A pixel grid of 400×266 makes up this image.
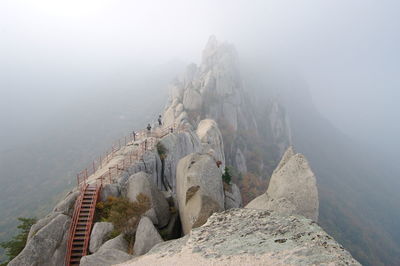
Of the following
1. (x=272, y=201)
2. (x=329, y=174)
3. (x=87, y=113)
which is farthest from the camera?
(x=87, y=113)

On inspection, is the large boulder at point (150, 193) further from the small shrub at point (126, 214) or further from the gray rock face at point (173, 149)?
the gray rock face at point (173, 149)

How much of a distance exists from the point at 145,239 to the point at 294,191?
28.8 ft

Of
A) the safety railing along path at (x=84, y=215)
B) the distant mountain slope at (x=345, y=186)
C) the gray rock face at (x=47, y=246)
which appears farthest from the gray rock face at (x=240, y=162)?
the gray rock face at (x=47, y=246)

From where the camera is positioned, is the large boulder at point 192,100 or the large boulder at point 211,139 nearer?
the large boulder at point 211,139

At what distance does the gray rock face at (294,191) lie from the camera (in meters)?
14.8

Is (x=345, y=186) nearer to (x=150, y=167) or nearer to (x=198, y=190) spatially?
(x=150, y=167)

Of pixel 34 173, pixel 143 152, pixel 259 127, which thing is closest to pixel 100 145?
pixel 34 173

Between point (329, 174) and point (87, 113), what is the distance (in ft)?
484

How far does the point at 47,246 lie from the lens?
1659 centimetres

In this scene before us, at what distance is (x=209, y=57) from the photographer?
115062 millimetres

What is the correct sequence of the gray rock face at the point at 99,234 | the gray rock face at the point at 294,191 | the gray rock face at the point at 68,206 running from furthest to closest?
the gray rock face at the point at 68,206 → the gray rock face at the point at 99,234 → the gray rock face at the point at 294,191

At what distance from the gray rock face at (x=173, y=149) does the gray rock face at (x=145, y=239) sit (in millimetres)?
14094

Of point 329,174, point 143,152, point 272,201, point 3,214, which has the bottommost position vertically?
point 329,174

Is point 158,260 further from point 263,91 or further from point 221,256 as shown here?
point 263,91
